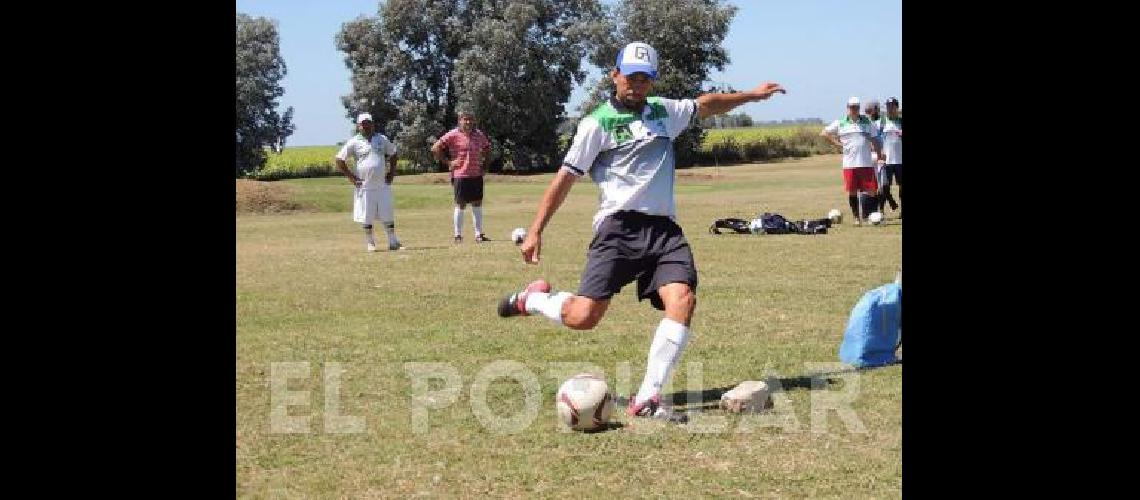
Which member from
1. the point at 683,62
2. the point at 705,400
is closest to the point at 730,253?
the point at 705,400

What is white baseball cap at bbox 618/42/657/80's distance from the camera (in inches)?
317

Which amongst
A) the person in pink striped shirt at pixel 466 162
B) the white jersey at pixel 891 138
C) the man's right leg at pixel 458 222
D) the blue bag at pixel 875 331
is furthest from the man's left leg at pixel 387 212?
the blue bag at pixel 875 331

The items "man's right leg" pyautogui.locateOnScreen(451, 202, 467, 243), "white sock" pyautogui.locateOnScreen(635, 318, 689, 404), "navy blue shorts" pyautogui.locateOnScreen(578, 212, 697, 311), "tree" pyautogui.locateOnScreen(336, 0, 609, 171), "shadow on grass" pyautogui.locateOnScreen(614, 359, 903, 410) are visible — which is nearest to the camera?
"white sock" pyautogui.locateOnScreen(635, 318, 689, 404)

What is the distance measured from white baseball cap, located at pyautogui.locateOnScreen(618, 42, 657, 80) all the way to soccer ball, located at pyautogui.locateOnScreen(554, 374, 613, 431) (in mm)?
2099

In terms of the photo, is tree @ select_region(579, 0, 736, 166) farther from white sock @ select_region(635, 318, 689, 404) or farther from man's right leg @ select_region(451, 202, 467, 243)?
white sock @ select_region(635, 318, 689, 404)

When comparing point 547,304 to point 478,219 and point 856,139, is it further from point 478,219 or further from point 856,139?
point 856,139

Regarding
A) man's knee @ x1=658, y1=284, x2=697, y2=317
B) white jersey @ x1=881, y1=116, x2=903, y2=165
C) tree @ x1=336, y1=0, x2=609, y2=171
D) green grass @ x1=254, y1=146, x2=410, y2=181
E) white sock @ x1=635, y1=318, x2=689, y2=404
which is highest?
tree @ x1=336, y1=0, x2=609, y2=171

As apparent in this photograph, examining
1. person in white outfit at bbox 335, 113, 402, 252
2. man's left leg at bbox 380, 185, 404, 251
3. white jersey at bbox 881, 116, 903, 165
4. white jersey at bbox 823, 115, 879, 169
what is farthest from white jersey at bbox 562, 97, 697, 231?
white jersey at bbox 881, 116, 903, 165

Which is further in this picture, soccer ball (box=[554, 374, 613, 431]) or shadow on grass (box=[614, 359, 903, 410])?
shadow on grass (box=[614, 359, 903, 410])

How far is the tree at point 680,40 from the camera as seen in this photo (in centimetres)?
7094

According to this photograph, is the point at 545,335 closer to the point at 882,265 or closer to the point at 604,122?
the point at 604,122

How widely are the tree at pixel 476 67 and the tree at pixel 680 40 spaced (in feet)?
4.45

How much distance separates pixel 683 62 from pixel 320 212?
127 feet

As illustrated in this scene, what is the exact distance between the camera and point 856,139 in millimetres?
22938
